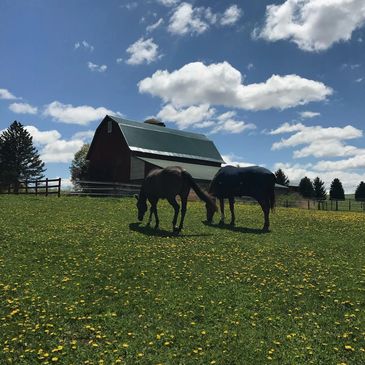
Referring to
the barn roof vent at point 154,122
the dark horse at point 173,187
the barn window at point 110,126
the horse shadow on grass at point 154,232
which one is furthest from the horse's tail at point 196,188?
the barn roof vent at point 154,122

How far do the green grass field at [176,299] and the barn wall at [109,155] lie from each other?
120 feet

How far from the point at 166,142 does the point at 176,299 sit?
51101 millimetres

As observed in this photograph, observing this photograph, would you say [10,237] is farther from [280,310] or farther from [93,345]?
[280,310]

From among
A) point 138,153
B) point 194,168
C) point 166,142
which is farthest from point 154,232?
point 166,142

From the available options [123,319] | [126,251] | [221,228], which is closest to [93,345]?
[123,319]

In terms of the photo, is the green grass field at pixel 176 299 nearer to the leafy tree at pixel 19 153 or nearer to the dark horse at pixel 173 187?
the dark horse at pixel 173 187

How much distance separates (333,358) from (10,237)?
1224 centimetres

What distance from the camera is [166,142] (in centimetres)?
5928

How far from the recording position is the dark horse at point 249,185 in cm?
2033

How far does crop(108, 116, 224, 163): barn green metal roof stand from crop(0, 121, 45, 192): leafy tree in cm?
4345

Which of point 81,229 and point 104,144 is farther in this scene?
point 104,144

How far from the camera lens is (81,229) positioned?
17.3 metres

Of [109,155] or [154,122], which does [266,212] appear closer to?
[109,155]

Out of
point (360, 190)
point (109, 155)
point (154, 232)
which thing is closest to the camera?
point (154, 232)
